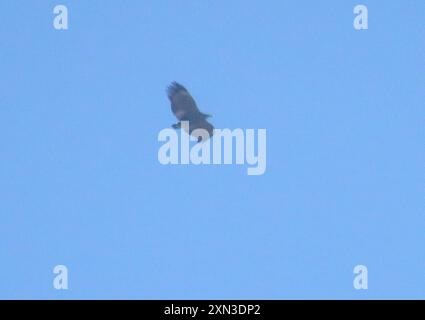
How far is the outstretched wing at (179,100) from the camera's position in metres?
5.38

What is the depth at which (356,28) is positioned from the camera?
544 centimetres

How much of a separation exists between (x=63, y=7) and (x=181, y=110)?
0.79 m

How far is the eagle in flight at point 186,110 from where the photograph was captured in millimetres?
5375

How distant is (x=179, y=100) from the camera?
17.7ft

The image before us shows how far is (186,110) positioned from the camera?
5.39 meters

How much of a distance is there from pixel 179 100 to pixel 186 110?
0.20 ft

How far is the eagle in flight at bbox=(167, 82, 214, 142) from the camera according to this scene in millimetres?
5375

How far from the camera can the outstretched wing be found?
538 cm
